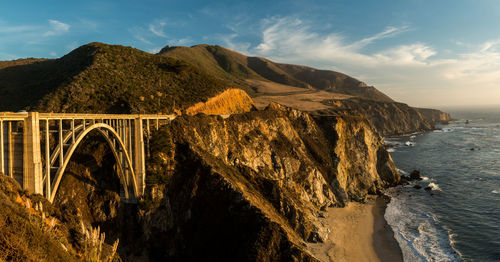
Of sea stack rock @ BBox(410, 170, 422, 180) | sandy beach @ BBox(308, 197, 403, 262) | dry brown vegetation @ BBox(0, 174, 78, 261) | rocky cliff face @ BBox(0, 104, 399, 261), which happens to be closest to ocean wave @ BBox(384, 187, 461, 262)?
sandy beach @ BBox(308, 197, 403, 262)

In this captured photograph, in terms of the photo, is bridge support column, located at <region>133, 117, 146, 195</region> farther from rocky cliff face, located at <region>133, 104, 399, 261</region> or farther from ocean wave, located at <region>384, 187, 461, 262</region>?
ocean wave, located at <region>384, 187, 461, 262</region>

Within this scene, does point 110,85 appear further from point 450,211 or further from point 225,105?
point 450,211

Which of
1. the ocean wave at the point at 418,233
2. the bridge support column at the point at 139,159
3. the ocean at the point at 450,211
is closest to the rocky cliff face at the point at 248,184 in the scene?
the bridge support column at the point at 139,159

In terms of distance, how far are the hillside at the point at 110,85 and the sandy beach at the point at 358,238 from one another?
3298cm

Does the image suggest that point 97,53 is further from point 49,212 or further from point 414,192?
point 414,192

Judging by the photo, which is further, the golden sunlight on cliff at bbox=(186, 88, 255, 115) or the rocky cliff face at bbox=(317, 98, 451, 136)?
the rocky cliff face at bbox=(317, 98, 451, 136)

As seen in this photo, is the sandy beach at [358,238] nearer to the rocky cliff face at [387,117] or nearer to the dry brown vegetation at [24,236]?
the dry brown vegetation at [24,236]

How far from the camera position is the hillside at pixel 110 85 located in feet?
141

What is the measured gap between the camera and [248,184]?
34438 millimetres

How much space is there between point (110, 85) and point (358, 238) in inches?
1944

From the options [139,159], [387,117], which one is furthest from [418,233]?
[387,117]

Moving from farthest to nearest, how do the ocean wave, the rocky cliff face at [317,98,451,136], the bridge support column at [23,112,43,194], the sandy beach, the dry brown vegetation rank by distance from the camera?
the rocky cliff face at [317,98,451,136] → the ocean wave → the sandy beach → the bridge support column at [23,112,43,194] → the dry brown vegetation

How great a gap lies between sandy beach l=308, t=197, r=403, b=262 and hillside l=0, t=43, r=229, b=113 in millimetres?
32976

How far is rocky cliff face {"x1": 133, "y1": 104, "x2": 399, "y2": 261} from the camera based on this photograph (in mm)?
25906
